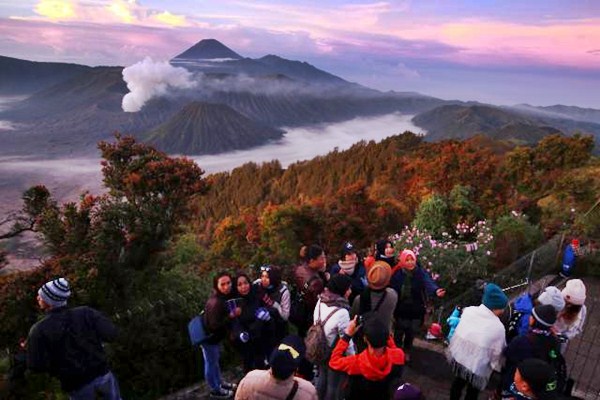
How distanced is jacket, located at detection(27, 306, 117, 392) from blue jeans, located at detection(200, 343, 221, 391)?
3.50 feet

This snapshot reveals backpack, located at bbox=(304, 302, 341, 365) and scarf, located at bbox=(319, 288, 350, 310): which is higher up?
scarf, located at bbox=(319, 288, 350, 310)

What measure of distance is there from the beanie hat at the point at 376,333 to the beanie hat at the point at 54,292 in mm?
2071

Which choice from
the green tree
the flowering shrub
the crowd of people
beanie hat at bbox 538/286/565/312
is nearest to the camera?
the crowd of people

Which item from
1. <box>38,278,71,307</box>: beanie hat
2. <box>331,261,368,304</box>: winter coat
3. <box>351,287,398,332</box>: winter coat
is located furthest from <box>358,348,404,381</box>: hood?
<box>38,278,71,307</box>: beanie hat

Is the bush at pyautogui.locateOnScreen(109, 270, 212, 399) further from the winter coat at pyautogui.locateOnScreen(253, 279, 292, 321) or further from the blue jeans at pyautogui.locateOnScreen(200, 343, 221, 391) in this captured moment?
the winter coat at pyautogui.locateOnScreen(253, 279, 292, 321)

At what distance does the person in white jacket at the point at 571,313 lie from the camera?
3.77 meters

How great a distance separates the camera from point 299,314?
4.27m

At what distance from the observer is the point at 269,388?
2.65 m

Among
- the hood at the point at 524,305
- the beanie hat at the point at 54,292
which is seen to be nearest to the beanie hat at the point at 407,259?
the hood at the point at 524,305

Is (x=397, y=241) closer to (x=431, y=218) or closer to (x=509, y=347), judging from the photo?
(x=431, y=218)

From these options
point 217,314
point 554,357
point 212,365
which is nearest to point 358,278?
point 217,314

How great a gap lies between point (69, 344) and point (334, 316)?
191cm

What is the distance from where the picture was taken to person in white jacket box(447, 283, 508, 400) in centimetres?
350

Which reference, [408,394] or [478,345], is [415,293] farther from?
[408,394]
